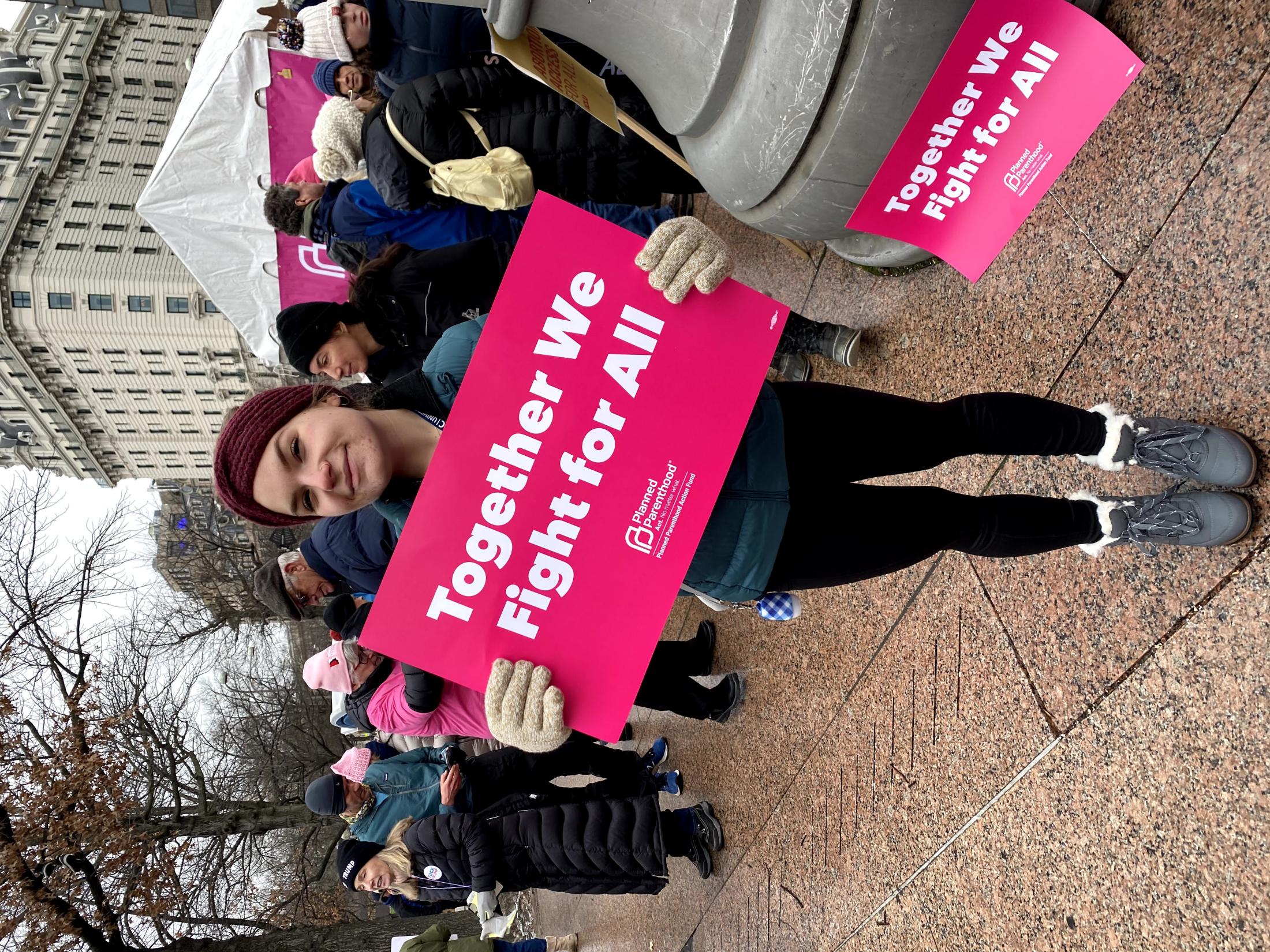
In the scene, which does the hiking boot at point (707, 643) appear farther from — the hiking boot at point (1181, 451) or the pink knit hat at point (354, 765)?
the hiking boot at point (1181, 451)

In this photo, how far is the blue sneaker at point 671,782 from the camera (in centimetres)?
588

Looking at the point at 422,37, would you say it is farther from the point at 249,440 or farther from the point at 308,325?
the point at 249,440

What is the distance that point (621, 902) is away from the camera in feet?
22.7

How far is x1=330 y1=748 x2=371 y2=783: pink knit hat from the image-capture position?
207 inches

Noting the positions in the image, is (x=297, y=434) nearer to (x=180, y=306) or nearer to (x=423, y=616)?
(x=423, y=616)

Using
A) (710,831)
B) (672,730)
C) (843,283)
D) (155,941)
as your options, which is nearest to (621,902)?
(672,730)

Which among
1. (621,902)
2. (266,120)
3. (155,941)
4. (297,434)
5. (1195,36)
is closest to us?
(297,434)

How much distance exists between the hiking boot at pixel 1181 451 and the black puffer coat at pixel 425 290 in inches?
110

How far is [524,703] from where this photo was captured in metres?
2.07

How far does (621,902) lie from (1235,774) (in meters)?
6.10

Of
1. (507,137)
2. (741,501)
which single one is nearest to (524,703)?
(741,501)

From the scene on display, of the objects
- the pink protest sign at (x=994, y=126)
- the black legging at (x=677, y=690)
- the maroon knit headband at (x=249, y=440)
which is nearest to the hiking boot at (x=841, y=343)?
the pink protest sign at (x=994, y=126)

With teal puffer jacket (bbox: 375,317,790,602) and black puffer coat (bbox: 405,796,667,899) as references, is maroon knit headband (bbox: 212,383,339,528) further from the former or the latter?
black puffer coat (bbox: 405,796,667,899)

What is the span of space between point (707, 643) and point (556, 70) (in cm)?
420
